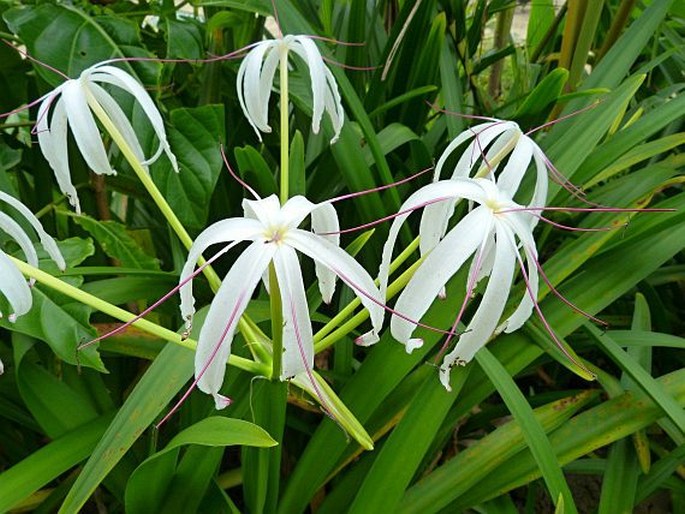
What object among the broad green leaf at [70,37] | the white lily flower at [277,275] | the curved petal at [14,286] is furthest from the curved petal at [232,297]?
the broad green leaf at [70,37]

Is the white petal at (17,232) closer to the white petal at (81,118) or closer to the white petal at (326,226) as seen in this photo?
the white petal at (81,118)

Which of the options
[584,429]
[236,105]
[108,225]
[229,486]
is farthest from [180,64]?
[584,429]

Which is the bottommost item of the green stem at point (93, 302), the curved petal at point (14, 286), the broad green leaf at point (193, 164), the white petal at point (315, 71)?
the broad green leaf at point (193, 164)

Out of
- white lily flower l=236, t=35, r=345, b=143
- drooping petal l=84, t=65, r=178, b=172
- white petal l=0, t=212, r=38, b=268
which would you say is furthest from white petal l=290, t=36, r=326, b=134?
white petal l=0, t=212, r=38, b=268

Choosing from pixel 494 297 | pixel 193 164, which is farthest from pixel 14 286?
pixel 193 164

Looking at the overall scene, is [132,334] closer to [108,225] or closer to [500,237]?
[108,225]
